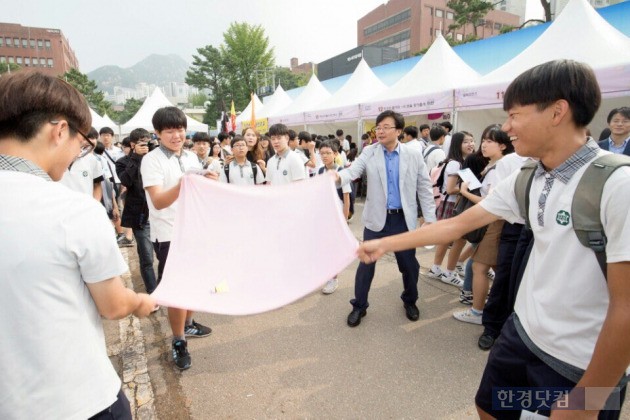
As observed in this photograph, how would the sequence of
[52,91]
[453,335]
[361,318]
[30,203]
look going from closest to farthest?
[30,203]
[52,91]
[453,335]
[361,318]

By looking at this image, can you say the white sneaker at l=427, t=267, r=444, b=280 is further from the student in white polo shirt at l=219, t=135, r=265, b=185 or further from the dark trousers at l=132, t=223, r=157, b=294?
the dark trousers at l=132, t=223, r=157, b=294

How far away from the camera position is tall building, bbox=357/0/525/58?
53.2 metres

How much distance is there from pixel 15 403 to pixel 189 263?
1.07 metres

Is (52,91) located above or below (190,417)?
above

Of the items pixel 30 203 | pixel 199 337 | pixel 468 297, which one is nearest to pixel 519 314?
pixel 30 203

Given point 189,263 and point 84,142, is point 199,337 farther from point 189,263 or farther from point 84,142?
point 84,142

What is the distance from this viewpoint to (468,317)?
144 inches

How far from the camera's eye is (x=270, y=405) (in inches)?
101

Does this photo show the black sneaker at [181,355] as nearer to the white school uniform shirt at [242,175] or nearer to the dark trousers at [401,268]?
the dark trousers at [401,268]

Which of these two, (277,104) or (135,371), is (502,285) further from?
(277,104)

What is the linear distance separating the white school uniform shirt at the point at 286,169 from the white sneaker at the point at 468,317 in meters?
2.41

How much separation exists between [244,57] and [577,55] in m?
41.9

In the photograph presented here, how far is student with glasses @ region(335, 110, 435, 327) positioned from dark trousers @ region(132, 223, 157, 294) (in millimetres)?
2346

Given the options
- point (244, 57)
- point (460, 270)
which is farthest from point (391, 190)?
point (244, 57)
